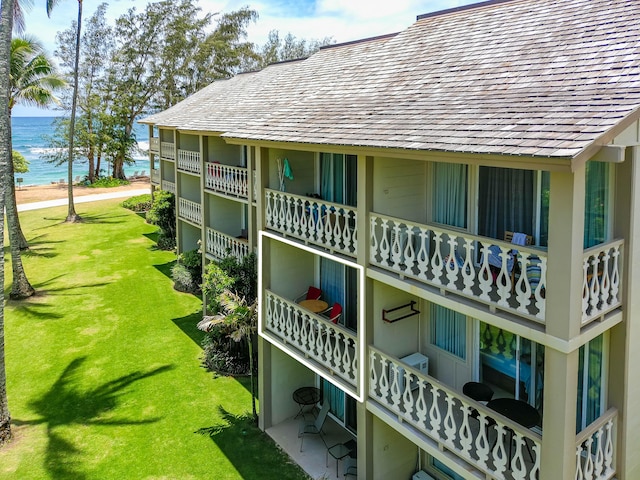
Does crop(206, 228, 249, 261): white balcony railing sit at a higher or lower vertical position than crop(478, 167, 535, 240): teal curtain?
lower

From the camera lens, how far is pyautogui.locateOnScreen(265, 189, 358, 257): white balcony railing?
12.3 metres

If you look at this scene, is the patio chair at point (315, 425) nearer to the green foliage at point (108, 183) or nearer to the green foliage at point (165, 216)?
the green foliage at point (165, 216)

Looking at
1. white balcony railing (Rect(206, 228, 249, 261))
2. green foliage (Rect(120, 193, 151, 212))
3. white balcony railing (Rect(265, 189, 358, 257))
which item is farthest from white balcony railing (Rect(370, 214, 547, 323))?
green foliage (Rect(120, 193, 151, 212))

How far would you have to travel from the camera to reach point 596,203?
9242mm

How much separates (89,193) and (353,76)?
42.3 metres

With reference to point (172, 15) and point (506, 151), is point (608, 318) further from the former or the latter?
point (172, 15)

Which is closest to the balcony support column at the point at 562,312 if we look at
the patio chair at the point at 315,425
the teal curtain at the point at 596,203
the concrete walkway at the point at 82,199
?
the teal curtain at the point at 596,203

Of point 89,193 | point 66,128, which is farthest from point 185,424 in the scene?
point 66,128

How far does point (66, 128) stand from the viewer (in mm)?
56906

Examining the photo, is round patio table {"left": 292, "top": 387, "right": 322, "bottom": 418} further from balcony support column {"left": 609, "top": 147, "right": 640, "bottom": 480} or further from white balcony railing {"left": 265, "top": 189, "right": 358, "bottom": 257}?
balcony support column {"left": 609, "top": 147, "right": 640, "bottom": 480}

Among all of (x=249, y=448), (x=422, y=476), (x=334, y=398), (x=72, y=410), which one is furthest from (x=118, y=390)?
(x=422, y=476)

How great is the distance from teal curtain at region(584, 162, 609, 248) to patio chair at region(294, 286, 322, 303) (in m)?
7.77

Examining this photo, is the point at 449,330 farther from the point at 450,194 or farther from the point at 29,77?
the point at 29,77

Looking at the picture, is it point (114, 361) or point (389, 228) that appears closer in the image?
point (389, 228)
